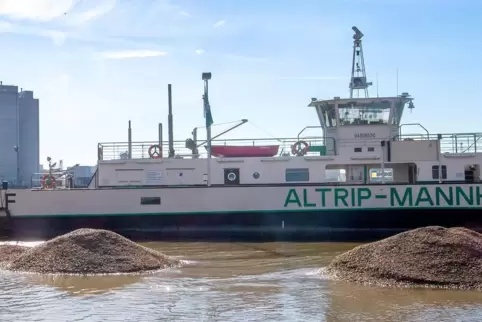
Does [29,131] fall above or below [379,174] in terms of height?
above

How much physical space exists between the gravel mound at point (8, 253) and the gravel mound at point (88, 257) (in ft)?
1.31

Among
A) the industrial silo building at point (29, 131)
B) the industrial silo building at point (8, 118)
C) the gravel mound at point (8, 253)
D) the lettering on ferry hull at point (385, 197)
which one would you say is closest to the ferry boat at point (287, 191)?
the lettering on ferry hull at point (385, 197)

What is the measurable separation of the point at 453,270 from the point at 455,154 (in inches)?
378

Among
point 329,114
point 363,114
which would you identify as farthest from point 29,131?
point 363,114

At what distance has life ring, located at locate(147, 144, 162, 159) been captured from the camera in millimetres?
18219

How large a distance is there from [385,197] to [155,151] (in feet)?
22.9

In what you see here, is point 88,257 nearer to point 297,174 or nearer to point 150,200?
point 150,200

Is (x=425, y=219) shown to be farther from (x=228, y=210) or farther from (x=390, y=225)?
(x=228, y=210)

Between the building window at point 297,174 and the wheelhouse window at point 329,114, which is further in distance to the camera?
the wheelhouse window at point 329,114

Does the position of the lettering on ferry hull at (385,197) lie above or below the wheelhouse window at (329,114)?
below

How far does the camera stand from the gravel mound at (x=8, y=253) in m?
11.1

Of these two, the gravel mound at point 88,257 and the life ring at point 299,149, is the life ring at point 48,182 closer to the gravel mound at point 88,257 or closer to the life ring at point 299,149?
the life ring at point 299,149

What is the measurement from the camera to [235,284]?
9117mm

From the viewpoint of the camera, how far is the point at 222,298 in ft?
26.5
